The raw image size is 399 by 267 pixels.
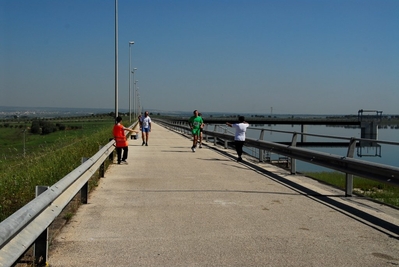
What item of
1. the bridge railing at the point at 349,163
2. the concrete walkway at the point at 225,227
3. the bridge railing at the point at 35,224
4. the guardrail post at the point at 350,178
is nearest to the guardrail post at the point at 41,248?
the bridge railing at the point at 35,224

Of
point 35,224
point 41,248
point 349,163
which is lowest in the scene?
point 41,248

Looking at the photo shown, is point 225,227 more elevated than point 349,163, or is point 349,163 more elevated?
point 349,163

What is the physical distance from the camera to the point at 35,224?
199 inches

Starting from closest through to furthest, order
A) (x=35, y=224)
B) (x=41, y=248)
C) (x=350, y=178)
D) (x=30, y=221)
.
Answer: (x=30, y=221)
(x=35, y=224)
(x=41, y=248)
(x=350, y=178)

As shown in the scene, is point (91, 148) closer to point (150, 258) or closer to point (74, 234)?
point (74, 234)

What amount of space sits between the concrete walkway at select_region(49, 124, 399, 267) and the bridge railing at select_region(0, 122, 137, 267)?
34 cm

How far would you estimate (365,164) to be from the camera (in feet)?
30.7

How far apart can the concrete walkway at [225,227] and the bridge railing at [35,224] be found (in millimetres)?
336

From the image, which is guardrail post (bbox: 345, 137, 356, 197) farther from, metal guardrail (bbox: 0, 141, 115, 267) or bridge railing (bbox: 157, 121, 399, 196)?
metal guardrail (bbox: 0, 141, 115, 267)

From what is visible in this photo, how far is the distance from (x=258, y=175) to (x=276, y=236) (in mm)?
7404

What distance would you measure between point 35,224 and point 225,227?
123 inches

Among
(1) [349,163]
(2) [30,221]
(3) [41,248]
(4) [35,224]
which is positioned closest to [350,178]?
(1) [349,163]

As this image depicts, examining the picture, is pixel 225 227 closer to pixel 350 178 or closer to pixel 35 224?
pixel 35 224

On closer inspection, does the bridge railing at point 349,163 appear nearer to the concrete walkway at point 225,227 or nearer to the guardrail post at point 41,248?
the concrete walkway at point 225,227
